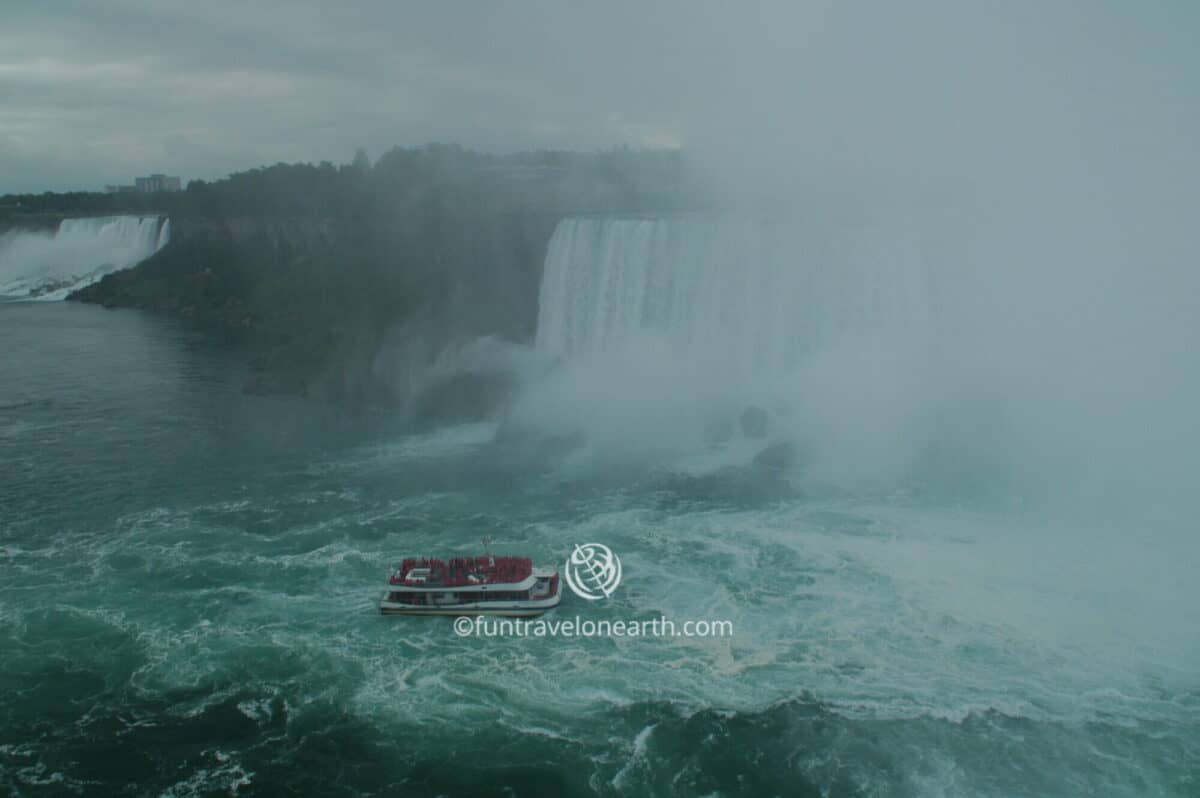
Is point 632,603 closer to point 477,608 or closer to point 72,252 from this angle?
point 477,608

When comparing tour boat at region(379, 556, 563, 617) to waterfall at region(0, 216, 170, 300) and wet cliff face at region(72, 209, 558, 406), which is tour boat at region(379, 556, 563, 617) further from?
waterfall at region(0, 216, 170, 300)

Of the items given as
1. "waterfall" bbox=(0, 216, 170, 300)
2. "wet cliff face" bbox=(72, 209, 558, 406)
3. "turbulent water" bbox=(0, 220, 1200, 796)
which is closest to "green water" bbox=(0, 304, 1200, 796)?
"turbulent water" bbox=(0, 220, 1200, 796)

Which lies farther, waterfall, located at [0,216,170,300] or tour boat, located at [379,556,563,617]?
waterfall, located at [0,216,170,300]

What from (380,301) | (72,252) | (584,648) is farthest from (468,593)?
(72,252)

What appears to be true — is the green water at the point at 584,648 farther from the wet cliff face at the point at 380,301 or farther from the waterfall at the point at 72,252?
the waterfall at the point at 72,252

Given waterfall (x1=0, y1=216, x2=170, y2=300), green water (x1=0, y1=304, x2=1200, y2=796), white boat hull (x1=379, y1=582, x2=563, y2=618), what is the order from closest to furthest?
green water (x1=0, y1=304, x2=1200, y2=796), white boat hull (x1=379, y1=582, x2=563, y2=618), waterfall (x1=0, y1=216, x2=170, y2=300)

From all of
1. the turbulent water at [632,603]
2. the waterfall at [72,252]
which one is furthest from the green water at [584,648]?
the waterfall at [72,252]
